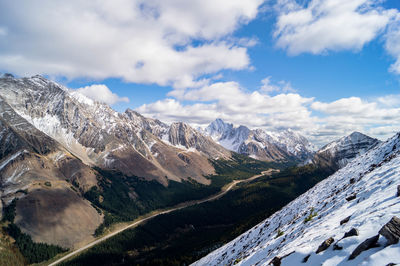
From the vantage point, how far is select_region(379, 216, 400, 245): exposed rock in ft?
31.9

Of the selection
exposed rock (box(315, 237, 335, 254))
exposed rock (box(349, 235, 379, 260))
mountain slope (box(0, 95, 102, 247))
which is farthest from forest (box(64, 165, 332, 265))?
exposed rock (box(349, 235, 379, 260))

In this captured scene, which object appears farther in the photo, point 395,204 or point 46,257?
point 46,257

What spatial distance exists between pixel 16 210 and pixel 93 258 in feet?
235

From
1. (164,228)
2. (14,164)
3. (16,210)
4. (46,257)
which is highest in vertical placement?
(14,164)

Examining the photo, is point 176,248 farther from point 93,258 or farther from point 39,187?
point 39,187

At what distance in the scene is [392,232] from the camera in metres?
9.97

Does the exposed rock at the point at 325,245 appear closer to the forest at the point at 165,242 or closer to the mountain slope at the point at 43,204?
the forest at the point at 165,242

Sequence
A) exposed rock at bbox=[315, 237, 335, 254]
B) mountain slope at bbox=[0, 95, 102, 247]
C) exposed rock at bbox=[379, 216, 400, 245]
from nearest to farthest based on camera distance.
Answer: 1. exposed rock at bbox=[379, 216, 400, 245]
2. exposed rock at bbox=[315, 237, 335, 254]
3. mountain slope at bbox=[0, 95, 102, 247]

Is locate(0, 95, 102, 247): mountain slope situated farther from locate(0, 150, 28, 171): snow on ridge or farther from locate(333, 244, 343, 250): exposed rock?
locate(333, 244, 343, 250): exposed rock

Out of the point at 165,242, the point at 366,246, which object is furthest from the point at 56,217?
the point at 366,246

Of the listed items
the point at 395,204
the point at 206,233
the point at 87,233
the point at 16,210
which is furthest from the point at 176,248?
the point at 395,204

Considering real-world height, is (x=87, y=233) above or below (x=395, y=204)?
below

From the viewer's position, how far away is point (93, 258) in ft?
440

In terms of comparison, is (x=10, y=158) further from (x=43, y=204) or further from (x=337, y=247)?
(x=337, y=247)
